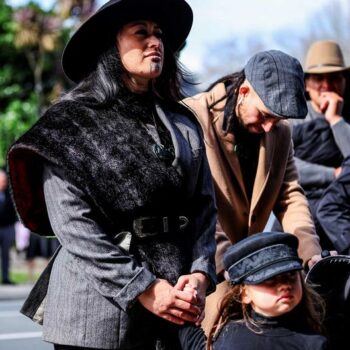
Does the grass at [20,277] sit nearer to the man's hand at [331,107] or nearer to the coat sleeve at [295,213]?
the man's hand at [331,107]

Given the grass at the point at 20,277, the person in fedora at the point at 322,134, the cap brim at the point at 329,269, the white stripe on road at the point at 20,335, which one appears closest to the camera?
the cap brim at the point at 329,269

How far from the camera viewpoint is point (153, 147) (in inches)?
121

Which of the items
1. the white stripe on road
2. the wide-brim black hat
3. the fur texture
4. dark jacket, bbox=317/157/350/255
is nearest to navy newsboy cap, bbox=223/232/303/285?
the fur texture

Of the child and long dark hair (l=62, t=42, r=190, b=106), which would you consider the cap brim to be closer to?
the child

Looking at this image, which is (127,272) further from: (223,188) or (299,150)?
(299,150)

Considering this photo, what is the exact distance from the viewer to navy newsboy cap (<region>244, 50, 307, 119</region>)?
3580 mm

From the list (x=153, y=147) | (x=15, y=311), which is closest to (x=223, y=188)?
(x=153, y=147)

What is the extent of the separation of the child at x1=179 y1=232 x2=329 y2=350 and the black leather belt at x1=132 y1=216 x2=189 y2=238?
0.31 m

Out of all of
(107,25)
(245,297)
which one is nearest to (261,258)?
(245,297)

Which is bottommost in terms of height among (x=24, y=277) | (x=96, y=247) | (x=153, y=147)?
(x=24, y=277)

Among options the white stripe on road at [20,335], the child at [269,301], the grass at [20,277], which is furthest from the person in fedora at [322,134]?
the grass at [20,277]

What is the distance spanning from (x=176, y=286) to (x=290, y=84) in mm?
1027

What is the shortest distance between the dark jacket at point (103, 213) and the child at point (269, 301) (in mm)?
185

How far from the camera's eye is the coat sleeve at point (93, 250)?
2.90 meters
